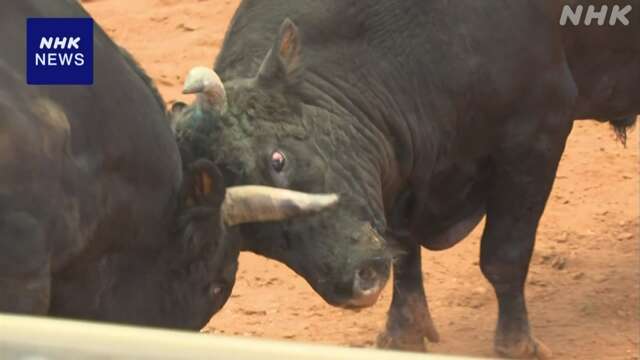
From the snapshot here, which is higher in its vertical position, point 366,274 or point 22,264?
point 22,264

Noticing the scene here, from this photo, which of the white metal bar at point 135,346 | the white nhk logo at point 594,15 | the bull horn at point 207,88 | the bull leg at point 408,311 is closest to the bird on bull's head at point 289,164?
the bull horn at point 207,88

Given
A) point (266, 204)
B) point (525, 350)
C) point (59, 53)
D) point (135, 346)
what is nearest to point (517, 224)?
point (525, 350)

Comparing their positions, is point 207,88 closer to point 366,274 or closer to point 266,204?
point 266,204

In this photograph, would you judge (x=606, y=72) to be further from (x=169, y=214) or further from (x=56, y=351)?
(x=56, y=351)

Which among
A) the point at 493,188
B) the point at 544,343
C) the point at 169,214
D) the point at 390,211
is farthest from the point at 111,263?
the point at 544,343

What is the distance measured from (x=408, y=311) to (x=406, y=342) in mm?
132

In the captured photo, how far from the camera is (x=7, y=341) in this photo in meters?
1.50

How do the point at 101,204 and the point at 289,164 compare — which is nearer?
the point at 101,204

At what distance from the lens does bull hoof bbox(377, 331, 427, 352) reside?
549 centimetres

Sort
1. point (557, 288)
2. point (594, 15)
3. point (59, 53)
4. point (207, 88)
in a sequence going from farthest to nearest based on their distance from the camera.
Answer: point (557, 288), point (594, 15), point (207, 88), point (59, 53)

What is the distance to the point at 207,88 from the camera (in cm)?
419

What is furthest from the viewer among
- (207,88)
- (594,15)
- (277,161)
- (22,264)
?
(594,15)

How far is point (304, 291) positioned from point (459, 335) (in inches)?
30.9

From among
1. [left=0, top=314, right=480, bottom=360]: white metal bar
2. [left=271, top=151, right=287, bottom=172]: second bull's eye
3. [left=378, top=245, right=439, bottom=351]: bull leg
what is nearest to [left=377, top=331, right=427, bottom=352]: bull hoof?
[left=378, top=245, right=439, bottom=351]: bull leg
